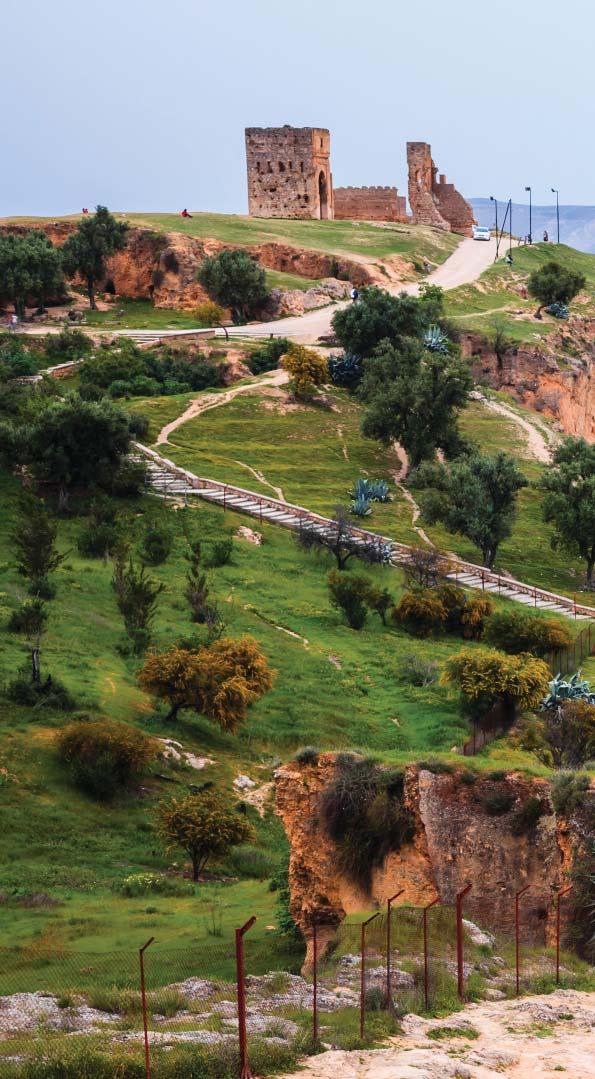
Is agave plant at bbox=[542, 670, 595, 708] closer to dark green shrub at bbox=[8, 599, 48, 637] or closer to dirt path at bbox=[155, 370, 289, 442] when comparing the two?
dark green shrub at bbox=[8, 599, 48, 637]

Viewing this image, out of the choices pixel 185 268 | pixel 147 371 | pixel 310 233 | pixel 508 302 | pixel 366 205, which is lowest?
pixel 147 371

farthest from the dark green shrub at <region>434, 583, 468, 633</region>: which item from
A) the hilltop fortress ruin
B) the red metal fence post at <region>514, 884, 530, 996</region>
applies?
the hilltop fortress ruin

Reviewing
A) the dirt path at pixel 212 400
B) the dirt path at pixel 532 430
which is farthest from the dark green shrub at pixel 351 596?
the dirt path at pixel 532 430

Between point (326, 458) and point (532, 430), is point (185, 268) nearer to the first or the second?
point (532, 430)

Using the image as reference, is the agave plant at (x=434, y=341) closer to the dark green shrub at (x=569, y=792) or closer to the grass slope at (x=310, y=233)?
the grass slope at (x=310, y=233)

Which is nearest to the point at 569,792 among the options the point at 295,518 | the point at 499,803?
the point at 499,803

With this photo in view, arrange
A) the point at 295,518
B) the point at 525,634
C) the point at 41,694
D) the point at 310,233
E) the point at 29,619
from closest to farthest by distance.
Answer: the point at 41,694
the point at 29,619
the point at 525,634
the point at 295,518
the point at 310,233

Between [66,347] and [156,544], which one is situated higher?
[66,347]

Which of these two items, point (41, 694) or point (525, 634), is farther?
point (525, 634)
